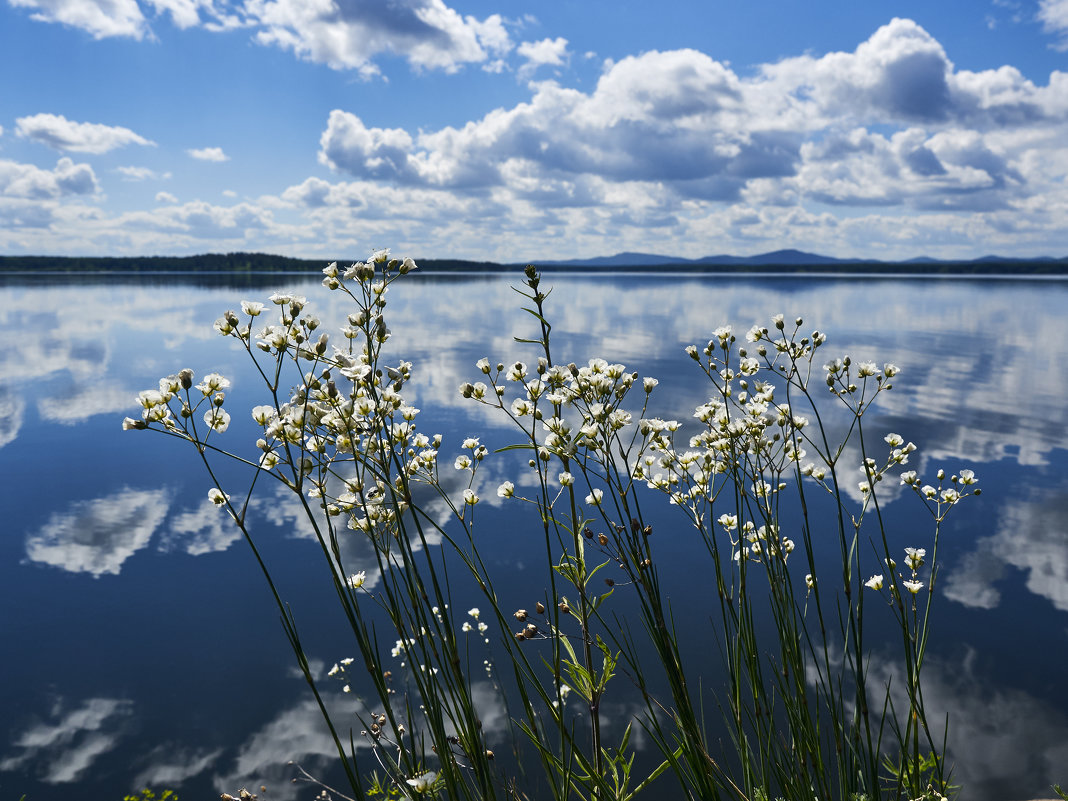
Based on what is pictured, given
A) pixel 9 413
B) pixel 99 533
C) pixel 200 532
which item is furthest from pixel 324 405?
pixel 9 413

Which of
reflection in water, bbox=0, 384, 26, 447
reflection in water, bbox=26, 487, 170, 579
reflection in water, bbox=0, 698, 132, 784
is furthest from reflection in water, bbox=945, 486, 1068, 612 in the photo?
reflection in water, bbox=0, 384, 26, 447

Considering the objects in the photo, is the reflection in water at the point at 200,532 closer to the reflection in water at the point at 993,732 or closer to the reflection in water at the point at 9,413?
the reflection in water at the point at 9,413

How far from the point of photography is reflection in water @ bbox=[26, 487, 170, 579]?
9.37 metres

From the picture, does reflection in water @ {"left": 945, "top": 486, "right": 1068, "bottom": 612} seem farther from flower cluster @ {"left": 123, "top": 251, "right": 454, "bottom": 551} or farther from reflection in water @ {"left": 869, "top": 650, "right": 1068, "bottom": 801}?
flower cluster @ {"left": 123, "top": 251, "right": 454, "bottom": 551}

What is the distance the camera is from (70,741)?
6023 millimetres

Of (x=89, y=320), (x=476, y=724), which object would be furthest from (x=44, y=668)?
(x=89, y=320)

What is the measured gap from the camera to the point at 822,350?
25.1 metres

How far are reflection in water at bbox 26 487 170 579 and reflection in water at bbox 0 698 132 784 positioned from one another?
298cm

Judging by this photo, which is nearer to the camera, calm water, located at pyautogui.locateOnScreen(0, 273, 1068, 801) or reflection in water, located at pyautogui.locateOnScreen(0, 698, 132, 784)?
reflection in water, located at pyautogui.locateOnScreen(0, 698, 132, 784)

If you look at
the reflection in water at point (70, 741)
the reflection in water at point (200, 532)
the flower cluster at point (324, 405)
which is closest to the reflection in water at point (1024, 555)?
the flower cluster at point (324, 405)

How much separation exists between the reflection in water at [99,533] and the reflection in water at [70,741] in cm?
298

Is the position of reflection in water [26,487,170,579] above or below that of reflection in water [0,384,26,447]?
below

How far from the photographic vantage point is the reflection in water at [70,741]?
223 inches

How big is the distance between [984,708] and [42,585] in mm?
11678
